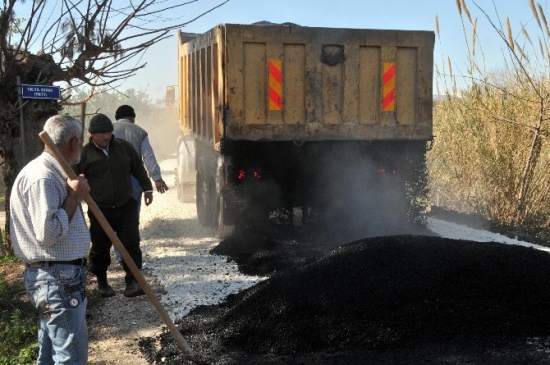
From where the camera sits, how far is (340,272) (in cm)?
505

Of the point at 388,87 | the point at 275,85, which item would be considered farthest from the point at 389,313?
the point at 388,87

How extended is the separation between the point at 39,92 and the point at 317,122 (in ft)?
10.6

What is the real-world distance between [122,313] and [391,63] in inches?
177

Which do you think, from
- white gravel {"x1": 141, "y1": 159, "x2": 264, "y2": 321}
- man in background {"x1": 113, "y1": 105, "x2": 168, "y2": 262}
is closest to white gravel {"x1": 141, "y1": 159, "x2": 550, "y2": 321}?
white gravel {"x1": 141, "y1": 159, "x2": 264, "y2": 321}

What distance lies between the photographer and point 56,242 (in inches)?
125

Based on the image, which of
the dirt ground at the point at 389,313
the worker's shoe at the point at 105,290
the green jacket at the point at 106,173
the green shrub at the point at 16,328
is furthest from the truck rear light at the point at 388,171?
the green shrub at the point at 16,328

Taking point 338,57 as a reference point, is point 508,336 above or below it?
below

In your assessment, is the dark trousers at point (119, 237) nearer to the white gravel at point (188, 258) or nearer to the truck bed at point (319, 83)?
the white gravel at point (188, 258)

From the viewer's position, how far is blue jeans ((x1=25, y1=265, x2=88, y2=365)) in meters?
3.16

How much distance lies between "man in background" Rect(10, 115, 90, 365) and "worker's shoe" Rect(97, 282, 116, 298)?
286cm

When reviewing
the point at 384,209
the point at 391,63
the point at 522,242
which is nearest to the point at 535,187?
the point at 522,242

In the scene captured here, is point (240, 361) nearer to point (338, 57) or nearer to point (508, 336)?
point (508, 336)

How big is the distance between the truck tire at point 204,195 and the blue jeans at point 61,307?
6160mm

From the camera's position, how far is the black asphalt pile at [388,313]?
13.9 feet
